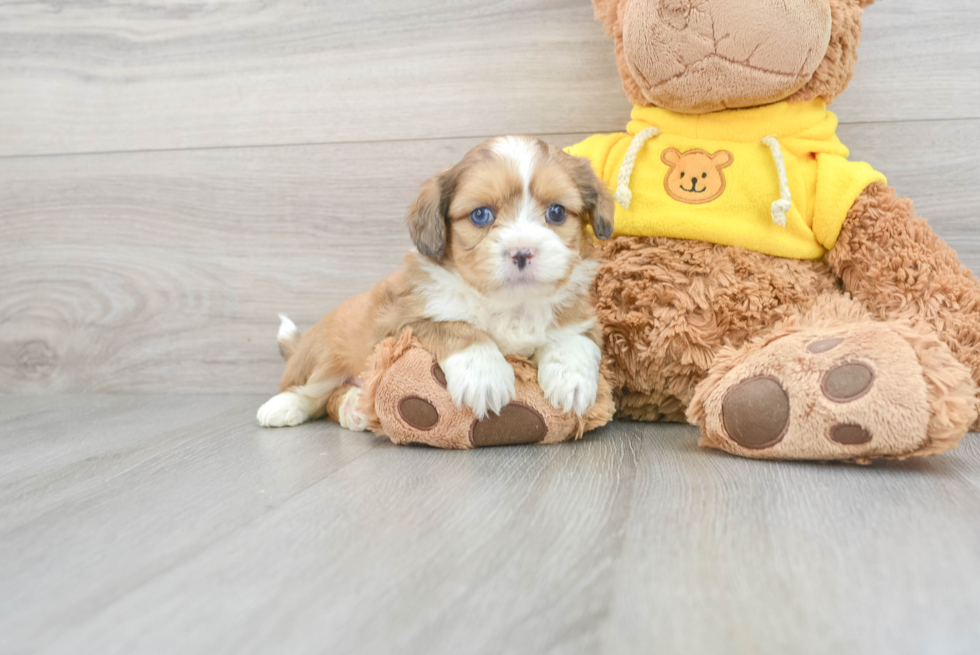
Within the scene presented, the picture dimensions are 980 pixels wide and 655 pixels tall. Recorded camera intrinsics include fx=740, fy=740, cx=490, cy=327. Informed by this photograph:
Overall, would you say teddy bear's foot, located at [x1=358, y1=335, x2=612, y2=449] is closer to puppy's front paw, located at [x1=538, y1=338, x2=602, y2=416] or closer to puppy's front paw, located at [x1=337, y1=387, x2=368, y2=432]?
puppy's front paw, located at [x1=538, y1=338, x2=602, y2=416]

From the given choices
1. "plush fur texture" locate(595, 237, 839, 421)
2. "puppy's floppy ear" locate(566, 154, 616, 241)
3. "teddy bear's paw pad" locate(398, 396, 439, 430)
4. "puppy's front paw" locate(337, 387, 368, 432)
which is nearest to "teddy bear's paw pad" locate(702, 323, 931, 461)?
"plush fur texture" locate(595, 237, 839, 421)

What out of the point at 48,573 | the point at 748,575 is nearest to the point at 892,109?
the point at 748,575

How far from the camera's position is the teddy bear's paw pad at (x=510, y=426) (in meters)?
1.47

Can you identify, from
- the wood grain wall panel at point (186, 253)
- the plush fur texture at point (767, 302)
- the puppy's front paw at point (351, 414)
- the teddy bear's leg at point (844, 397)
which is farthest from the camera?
the wood grain wall panel at point (186, 253)

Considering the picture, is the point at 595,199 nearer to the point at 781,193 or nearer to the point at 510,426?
the point at 781,193

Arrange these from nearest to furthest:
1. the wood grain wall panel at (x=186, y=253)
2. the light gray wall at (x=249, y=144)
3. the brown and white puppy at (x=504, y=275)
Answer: the brown and white puppy at (x=504, y=275)
the light gray wall at (x=249, y=144)
the wood grain wall panel at (x=186, y=253)

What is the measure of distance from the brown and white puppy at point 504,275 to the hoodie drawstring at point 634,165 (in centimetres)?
10

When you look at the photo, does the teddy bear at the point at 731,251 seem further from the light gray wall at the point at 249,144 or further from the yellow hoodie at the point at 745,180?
the light gray wall at the point at 249,144

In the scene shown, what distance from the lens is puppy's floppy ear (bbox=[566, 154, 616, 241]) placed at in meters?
1.56

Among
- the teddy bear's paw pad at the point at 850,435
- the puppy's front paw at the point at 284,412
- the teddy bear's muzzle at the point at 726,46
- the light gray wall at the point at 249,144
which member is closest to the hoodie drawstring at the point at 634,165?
the teddy bear's muzzle at the point at 726,46

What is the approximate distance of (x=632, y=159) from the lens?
1652mm

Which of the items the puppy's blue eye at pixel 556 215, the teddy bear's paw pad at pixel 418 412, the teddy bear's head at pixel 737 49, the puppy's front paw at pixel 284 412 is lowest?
the puppy's front paw at pixel 284 412

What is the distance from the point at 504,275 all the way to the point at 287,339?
94 centimetres

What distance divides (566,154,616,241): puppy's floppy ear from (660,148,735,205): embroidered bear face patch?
17 cm
